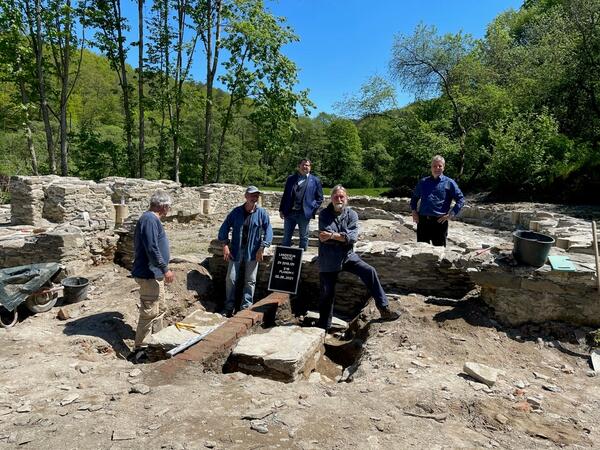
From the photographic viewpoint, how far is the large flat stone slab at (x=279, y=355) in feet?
13.9

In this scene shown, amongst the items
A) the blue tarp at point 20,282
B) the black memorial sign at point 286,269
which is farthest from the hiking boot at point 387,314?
the blue tarp at point 20,282

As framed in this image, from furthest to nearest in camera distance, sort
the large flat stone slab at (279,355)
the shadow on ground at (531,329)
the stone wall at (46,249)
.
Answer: the stone wall at (46,249)
the shadow on ground at (531,329)
the large flat stone slab at (279,355)

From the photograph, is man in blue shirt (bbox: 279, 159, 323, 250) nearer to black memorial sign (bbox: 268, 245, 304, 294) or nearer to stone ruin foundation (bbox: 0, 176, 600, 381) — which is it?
stone ruin foundation (bbox: 0, 176, 600, 381)

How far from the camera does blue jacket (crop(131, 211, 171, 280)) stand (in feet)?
16.5

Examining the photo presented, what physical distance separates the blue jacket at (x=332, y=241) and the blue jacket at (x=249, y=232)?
4.22 feet

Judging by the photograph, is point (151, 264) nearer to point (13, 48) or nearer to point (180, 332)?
point (180, 332)

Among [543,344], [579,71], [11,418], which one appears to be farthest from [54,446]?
[579,71]

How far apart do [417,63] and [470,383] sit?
76.4ft

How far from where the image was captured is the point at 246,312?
5.56 m

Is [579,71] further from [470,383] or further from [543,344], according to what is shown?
[470,383]

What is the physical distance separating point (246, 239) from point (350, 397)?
3166mm

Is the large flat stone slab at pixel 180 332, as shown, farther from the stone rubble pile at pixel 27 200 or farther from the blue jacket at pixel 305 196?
the stone rubble pile at pixel 27 200

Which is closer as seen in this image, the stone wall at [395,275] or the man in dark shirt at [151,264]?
the man in dark shirt at [151,264]

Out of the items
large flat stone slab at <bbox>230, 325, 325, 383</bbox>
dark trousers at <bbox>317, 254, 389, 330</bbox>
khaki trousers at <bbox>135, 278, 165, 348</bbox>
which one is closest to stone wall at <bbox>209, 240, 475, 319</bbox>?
dark trousers at <bbox>317, 254, 389, 330</bbox>
